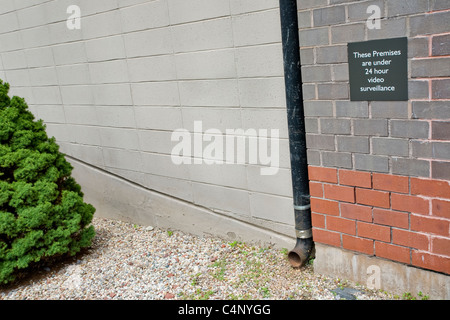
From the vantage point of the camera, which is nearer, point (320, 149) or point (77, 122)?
point (320, 149)

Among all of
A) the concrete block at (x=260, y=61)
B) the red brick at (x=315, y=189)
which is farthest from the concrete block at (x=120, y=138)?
the red brick at (x=315, y=189)

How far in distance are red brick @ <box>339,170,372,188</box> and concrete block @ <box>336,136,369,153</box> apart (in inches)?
6.0

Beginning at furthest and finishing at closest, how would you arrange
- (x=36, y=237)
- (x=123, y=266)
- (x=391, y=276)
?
(x=123, y=266) → (x=36, y=237) → (x=391, y=276)

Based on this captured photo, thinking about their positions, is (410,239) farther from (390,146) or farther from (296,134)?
(296,134)

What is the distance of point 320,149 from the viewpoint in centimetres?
323

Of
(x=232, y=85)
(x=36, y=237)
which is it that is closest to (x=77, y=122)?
(x=36, y=237)

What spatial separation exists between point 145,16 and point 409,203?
2.92 metres

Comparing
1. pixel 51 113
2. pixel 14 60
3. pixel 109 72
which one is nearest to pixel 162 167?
→ pixel 109 72

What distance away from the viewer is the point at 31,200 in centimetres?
393

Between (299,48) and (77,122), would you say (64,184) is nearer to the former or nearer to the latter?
(77,122)

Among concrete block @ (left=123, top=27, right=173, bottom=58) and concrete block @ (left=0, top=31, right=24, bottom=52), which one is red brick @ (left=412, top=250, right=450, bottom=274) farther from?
concrete block @ (left=0, top=31, right=24, bottom=52)

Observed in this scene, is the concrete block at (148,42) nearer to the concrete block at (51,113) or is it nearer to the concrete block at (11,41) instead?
the concrete block at (51,113)

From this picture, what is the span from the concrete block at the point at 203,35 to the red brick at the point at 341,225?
5.28 feet

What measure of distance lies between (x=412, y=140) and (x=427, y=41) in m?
0.56
